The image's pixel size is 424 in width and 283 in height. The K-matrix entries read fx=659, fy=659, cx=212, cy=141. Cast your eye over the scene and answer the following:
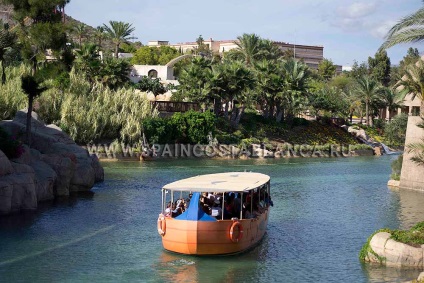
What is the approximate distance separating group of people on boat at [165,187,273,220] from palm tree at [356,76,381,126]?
67869mm

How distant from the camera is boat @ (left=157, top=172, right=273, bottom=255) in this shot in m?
23.0

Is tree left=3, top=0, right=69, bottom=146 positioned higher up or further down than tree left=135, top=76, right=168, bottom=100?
higher up

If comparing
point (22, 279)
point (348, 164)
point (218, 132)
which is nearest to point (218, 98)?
point (218, 132)

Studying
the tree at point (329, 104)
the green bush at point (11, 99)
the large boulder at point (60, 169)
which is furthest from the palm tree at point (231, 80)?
the large boulder at point (60, 169)

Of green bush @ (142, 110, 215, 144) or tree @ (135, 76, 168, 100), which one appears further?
tree @ (135, 76, 168, 100)

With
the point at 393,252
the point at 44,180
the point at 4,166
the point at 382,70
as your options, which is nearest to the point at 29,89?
the point at 44,180

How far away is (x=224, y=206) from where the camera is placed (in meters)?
24.6

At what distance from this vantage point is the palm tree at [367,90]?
299 ft

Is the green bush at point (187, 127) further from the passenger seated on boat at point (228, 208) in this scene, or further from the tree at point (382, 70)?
the tree at point (382, 70)

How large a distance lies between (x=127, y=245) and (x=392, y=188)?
24396 mm

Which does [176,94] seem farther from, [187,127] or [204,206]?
[204,206]

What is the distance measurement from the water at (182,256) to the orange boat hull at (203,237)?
1.34ft

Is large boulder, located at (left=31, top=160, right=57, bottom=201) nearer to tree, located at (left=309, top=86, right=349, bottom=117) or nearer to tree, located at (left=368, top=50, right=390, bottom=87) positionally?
tree, located at (left=309, top=86, right=349, bottom=117)

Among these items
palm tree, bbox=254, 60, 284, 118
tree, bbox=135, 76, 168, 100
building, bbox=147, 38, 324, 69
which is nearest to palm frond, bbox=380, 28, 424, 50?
palm tree, bbox=254, 60, 284, 118
